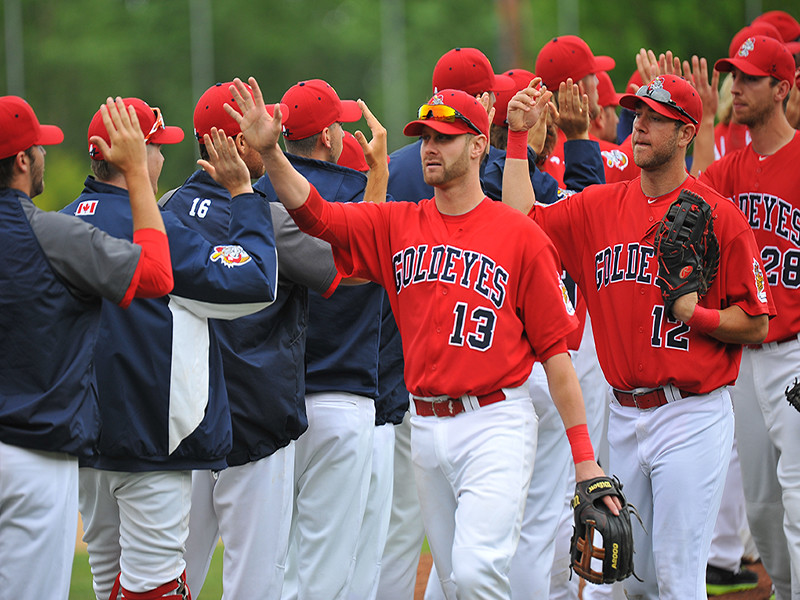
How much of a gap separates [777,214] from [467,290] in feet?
6.58

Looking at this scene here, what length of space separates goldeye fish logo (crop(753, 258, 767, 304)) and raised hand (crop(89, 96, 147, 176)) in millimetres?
2595

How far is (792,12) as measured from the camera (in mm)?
17234

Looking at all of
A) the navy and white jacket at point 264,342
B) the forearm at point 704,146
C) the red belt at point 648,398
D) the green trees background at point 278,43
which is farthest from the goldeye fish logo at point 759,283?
the green trees background at point 278,43

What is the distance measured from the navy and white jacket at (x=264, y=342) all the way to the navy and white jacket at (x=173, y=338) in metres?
0.29

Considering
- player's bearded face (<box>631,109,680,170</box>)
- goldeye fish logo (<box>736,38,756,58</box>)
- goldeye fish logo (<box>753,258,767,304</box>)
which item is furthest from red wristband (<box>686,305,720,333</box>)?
goldeye fish logo (<box>736,38,756,58</box>)

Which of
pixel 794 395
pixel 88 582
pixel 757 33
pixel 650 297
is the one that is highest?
pixel 757 33

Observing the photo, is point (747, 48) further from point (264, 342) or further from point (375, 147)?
point (264, 342)

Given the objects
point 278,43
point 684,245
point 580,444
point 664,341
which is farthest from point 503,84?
point 278,43

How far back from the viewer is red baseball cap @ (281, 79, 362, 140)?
4.94 metres

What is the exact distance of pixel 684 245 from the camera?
14.4 ft

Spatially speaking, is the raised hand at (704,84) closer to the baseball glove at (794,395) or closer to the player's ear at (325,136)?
the baseball glove at (794,395)

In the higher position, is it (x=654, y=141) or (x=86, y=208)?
(x=654, y=141)

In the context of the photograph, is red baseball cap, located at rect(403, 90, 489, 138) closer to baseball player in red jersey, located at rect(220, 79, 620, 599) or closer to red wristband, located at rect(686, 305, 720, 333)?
baseball player in red jersey, located at rect(220, 79, 620, 599)

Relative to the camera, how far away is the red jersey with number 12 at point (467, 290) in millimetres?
4180
